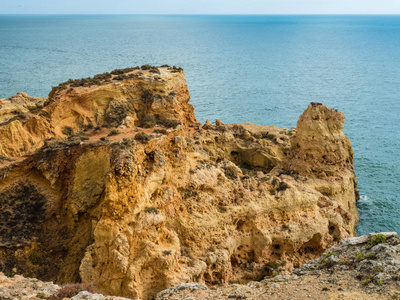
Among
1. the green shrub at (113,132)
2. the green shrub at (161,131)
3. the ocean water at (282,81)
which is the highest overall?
the green shrub at (161,131)

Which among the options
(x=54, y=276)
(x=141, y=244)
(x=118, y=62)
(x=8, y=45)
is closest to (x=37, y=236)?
(x=54, y=276)

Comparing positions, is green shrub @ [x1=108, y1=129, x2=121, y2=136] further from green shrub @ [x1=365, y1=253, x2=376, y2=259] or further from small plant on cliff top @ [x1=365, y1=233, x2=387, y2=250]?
green shrub @ [x1=365, y1=253, x2=376, y2=259]

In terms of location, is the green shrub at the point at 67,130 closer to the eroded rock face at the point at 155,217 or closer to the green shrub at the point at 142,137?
the eroded rock face at the point at 155,217

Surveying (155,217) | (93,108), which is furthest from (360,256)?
Answer: (93,108)

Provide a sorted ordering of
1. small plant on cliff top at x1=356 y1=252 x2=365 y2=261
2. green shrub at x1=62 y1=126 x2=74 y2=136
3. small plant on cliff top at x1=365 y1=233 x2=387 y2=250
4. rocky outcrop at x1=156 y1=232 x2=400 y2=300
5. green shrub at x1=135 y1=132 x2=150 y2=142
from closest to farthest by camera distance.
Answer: rocky outcrop at x1=156 y1=232 x2=400 y2=300, small plant on cliff top at x1=356 y1=252 x2=365 y2=261, small plant on cliff top at x1=365 y1=233 x2=387 y2=250, green shrub at x1=135 y1=132 x2=150 y2=142, green shrub at x1=62 y1=126 x2=74 y2=136

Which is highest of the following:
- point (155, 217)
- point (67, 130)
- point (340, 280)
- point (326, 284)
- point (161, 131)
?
point (161, 131)

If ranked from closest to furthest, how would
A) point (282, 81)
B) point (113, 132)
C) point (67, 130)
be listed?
point (113, 132) → point (67, 130) → point (282, 81)

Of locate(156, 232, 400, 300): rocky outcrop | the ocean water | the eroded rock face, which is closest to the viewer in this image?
locate(156, 232, 400, 300): rocky outcrop

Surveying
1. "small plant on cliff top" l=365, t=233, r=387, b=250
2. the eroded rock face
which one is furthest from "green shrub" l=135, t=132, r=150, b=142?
"small plant on cliff top" l=365, t=233, r=387, b=250

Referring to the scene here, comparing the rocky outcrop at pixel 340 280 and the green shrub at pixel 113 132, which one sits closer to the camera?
the rocky outcrop at pixel 340 280

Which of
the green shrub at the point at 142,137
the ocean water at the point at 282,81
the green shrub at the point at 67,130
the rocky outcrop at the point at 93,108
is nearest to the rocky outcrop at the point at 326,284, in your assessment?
the green shrub at the point at 142,137

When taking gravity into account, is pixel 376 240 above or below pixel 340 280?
above

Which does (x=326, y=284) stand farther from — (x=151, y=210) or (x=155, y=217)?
(x=151, y=210)

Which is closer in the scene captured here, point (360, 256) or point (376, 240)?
point (360, 256)
